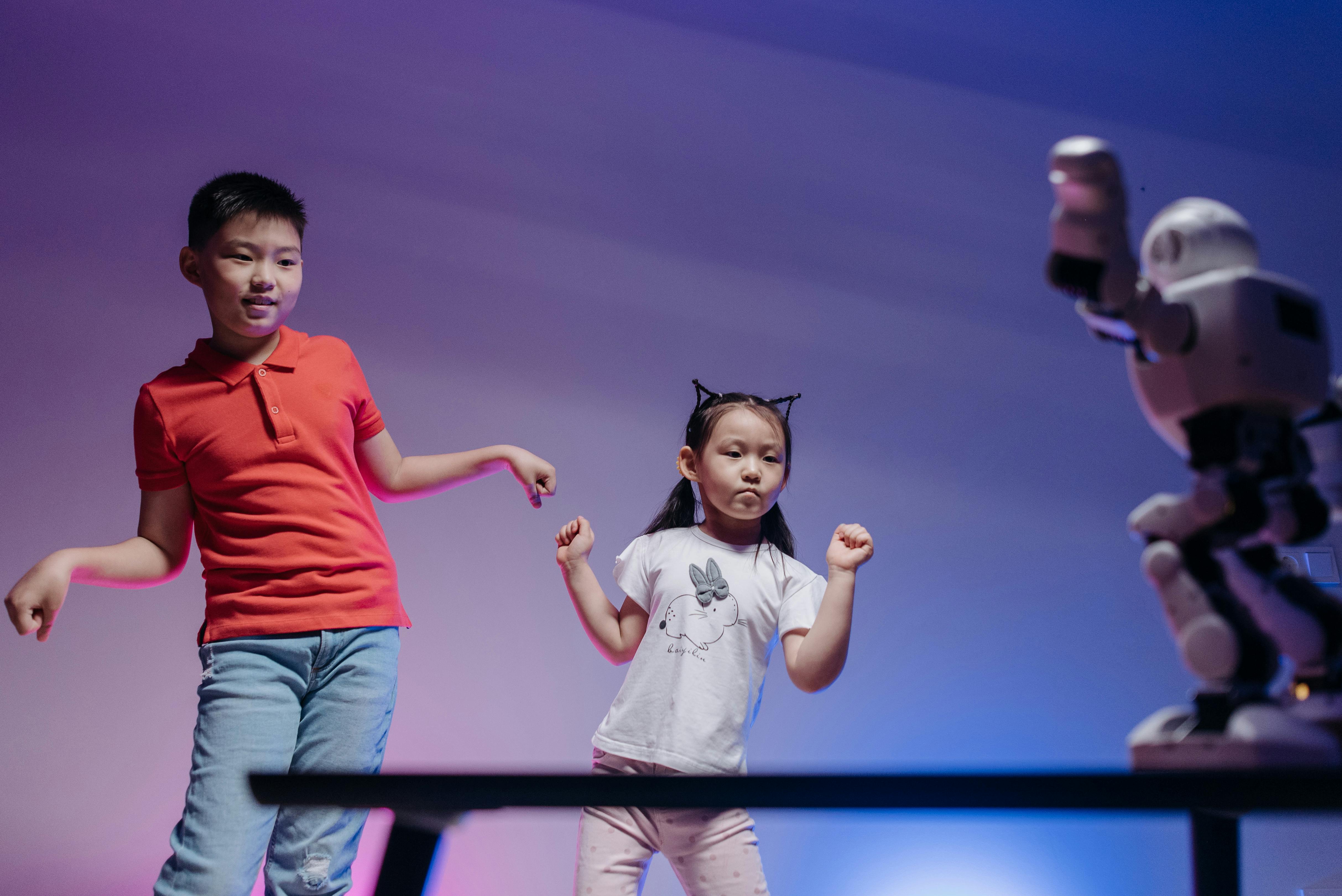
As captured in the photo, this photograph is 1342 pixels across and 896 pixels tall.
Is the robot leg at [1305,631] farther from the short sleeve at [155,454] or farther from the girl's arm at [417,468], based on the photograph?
the short sleeve at [155,454]

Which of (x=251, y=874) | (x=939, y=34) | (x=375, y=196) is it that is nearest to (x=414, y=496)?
(x=251, y=874)

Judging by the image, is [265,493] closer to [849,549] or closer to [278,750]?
[278,750]

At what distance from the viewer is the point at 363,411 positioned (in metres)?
1.15

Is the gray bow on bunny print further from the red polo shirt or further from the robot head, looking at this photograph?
the robot head

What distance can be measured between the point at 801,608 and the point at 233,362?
0.74 m

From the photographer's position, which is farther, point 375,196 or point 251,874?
point 375,196

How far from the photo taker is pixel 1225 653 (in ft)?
1.63

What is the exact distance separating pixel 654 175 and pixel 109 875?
1535 mm

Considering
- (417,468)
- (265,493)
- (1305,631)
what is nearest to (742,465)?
(417,468)

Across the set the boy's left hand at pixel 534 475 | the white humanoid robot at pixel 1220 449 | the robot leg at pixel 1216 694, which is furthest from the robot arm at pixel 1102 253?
the boy's left hand at pixel 534 475

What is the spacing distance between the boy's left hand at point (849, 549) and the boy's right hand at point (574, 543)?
0.93 ft

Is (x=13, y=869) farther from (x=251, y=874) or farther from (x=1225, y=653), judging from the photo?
(x=1225, y=653)

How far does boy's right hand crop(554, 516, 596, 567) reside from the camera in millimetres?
1060

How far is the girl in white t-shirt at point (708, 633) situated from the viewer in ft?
3.24
